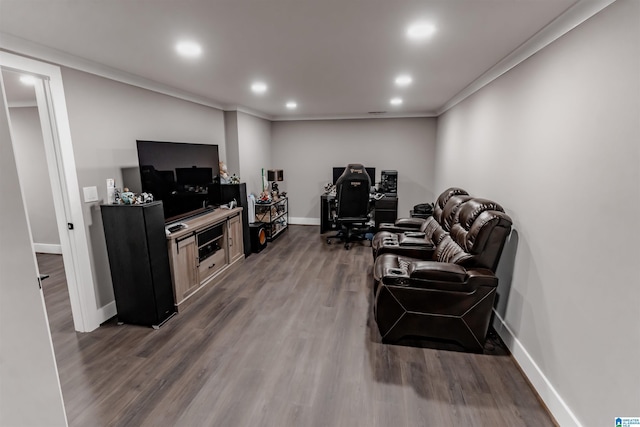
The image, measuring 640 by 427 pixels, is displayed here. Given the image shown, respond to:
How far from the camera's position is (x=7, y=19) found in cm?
180

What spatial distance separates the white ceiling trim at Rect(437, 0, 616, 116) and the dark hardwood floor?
7.61 ft

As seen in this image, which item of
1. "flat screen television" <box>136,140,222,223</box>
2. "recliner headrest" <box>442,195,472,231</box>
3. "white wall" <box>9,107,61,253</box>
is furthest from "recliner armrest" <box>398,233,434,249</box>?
"white wall" <box>9,107,61,253</box>

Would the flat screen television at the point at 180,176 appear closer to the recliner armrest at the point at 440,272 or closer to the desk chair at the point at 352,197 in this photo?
the desk chair at the point at 352,197

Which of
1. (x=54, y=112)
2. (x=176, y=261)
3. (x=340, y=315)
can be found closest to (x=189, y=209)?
(x=176, y=261)

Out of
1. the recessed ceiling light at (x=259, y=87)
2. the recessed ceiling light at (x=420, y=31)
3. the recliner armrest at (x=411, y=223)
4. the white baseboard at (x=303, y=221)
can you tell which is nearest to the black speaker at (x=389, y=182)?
the white baseboard at (x=303, y=221)

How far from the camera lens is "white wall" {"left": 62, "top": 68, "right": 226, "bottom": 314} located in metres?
2.66

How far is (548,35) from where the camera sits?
6.59 feet

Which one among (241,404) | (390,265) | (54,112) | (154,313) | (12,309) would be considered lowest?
(241,404)

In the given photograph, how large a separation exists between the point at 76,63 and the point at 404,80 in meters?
3.14

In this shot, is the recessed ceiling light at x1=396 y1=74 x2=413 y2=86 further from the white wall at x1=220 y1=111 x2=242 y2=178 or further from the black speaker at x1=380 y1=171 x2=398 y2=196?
the white wall at x1=220 y1=111 x2=242 y2=178

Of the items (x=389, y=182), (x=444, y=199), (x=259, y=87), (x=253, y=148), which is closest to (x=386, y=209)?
(x=389, y=182)

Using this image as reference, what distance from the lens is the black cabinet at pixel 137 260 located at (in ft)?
8.91

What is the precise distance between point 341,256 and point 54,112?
376 cm

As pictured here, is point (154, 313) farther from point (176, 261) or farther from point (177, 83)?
point (177, 83)
